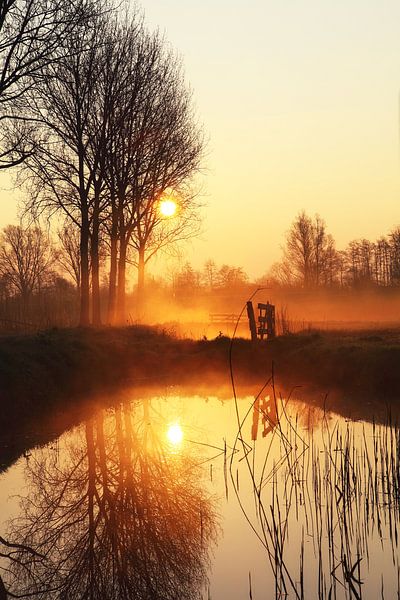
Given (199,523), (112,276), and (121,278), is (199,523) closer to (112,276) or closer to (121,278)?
(112,276)

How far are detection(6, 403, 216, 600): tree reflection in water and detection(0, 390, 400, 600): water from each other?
0.06 feet

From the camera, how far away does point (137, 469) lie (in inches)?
424

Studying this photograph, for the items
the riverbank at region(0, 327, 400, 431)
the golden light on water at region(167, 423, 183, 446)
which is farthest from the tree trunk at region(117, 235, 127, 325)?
the golden light on water at region(167, 423, 183, 446)

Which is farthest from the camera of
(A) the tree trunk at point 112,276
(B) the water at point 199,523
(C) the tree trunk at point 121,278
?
(C) the tree trunk at point 121,278

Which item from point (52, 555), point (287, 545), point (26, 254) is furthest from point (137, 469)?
point (26, 254)

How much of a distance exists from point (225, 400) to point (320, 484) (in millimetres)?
9527

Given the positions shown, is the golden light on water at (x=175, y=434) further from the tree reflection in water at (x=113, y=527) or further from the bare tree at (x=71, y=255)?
the bare tree at (x=71, y=255)

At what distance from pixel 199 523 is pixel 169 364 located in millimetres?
15487

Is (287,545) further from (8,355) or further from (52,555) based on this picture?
(8,355)

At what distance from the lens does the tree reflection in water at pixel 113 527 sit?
645cm

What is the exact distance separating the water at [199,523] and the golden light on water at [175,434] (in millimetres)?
357

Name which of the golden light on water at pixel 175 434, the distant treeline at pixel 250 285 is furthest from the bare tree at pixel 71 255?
the golden light on water at pixel 175 434

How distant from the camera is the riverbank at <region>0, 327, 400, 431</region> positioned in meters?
16.0

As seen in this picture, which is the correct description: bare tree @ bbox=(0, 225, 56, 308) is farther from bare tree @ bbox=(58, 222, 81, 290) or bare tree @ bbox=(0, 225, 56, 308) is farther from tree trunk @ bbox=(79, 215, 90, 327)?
tree trunk @ bbox=(79, 215, 90, 327)
